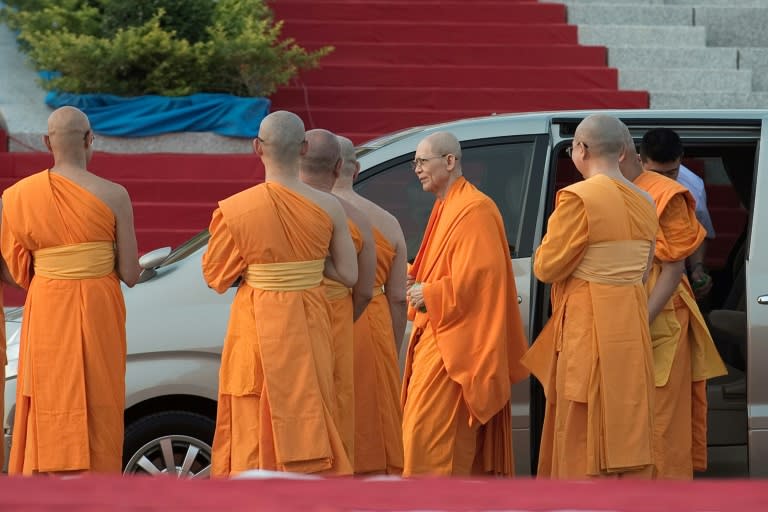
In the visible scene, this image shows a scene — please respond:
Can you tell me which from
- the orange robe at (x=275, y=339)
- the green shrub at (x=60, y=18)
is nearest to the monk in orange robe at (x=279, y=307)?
the orange robe at (x=275, y=339)

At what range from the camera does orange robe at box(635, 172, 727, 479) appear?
243 inches

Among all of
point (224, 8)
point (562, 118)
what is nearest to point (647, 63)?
Result: point (224, 8)

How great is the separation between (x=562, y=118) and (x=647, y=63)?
8398 mm

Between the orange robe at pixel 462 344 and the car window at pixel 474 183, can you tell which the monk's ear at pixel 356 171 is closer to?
the car window at pixel 474 183

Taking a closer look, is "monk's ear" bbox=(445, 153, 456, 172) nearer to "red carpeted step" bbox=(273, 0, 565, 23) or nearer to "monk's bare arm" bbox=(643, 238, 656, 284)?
"monk's bare arm" bbox=(643, 238, 656, 284)

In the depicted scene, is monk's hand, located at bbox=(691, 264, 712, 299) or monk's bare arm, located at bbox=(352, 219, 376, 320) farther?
monk's hand, located at bbox=(691, 264, 712, 299)

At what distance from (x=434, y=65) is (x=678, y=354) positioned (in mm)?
8249

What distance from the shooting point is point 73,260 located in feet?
18.5

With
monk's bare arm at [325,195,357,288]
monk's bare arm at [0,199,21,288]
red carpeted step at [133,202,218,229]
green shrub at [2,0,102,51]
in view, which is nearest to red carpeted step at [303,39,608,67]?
green shrub at [2,0,102,51]

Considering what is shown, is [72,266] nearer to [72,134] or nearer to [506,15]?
[72,134]

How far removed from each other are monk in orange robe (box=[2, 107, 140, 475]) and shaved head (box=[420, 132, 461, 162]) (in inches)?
52.3

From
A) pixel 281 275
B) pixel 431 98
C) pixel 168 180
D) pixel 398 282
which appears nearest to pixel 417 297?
pixel 398 282

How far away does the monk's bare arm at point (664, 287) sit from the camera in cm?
615

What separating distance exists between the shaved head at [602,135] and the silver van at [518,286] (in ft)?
1.43
